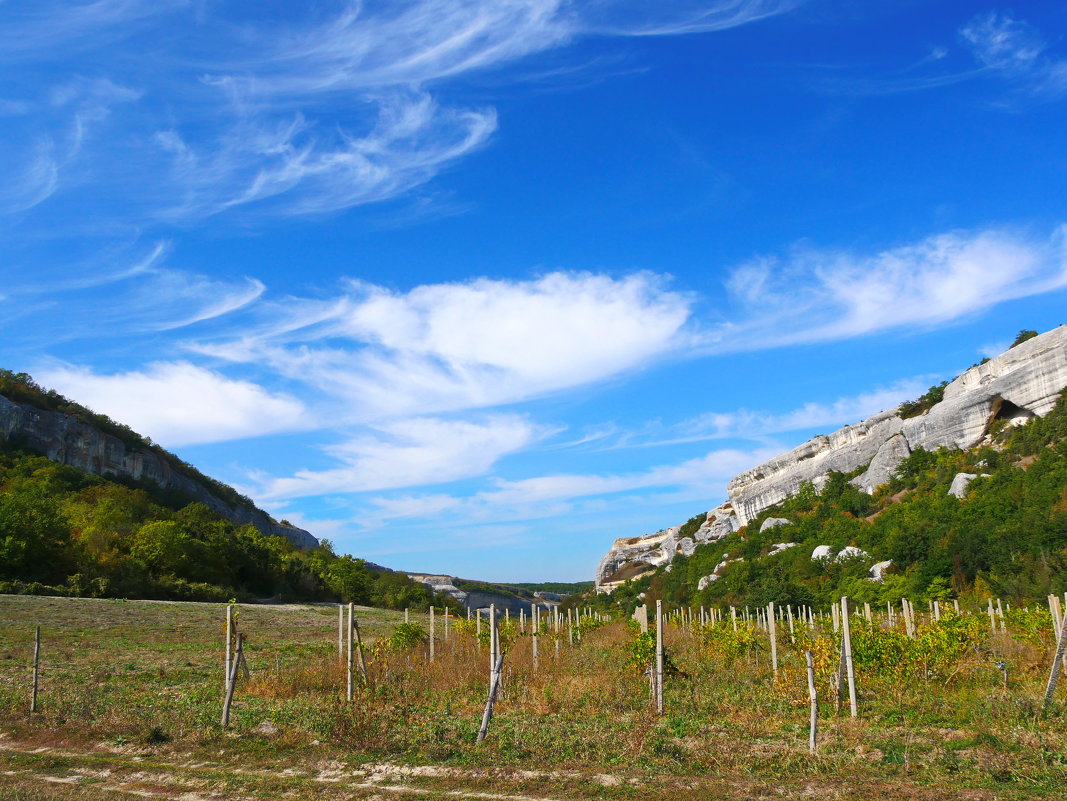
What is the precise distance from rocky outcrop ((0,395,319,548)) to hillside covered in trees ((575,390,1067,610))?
5910 cm

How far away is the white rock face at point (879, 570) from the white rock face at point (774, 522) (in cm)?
2446

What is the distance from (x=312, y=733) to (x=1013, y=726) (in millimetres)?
8571

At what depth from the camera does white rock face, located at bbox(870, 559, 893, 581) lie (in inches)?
1684

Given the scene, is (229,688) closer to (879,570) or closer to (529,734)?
(529,734)

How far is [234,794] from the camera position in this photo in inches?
269

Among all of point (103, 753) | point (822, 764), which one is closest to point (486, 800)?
point (822, 764)

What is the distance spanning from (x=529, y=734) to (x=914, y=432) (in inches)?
2558

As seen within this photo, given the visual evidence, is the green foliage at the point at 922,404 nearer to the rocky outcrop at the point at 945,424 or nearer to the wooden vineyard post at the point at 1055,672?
the rocky outcrop at the point at 945,424

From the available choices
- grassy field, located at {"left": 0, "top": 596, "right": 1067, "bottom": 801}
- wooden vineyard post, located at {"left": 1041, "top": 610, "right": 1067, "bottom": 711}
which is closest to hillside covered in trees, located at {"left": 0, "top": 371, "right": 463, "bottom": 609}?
grassy field, located at {"left": 0, "top": 596, "right": 1067, "bottom": 801}

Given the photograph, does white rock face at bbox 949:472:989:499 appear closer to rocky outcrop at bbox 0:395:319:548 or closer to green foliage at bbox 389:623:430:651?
green foliage at bbox 389:623:430:651

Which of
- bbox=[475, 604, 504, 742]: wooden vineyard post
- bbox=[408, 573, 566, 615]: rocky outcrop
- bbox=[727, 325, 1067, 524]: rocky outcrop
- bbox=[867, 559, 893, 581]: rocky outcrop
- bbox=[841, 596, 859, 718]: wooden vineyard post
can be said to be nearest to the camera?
bbox=[475, 604, 504, 742]: wooden vineyard post

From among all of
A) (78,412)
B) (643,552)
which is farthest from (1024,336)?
(78,412)

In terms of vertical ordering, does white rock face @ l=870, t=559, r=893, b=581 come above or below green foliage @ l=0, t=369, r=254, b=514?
below

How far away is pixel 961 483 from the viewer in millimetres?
47781
